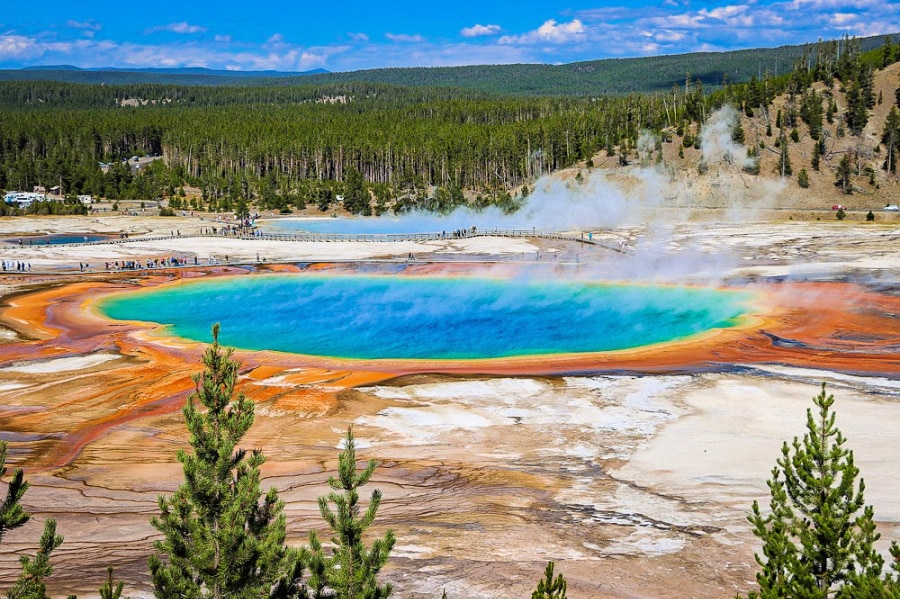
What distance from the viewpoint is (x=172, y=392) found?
26969 millimetres

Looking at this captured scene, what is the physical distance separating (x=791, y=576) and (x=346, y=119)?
140976mm

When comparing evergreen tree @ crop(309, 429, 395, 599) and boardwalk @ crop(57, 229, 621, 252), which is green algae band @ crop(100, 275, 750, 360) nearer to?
boardwalk @ crop(57, 229, 621, 252)

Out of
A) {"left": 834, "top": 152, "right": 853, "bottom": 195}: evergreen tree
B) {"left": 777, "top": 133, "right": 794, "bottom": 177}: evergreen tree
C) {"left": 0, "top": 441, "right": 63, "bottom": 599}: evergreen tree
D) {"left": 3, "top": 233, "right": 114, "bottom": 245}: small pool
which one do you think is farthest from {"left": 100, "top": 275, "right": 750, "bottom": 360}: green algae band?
{"left": 834, "top": 152, "right": 853, "bottom": 195}: evergreen tree

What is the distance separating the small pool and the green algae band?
28079 mm

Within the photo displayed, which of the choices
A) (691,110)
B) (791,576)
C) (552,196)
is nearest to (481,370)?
(791,576)

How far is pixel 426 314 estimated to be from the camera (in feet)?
138

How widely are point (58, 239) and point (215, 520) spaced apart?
73.2m

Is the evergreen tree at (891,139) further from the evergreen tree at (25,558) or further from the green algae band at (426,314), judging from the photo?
the evergreen tree at (25,558)

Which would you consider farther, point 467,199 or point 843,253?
point 467,199

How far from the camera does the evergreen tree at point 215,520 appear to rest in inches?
361

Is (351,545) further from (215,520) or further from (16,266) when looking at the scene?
(16,266)

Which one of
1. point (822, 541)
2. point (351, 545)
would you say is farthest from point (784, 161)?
point (351, 545)

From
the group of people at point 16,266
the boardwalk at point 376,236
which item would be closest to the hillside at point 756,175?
the boardwalk at point 376,236

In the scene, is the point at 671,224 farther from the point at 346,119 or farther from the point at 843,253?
the point at 346,119
